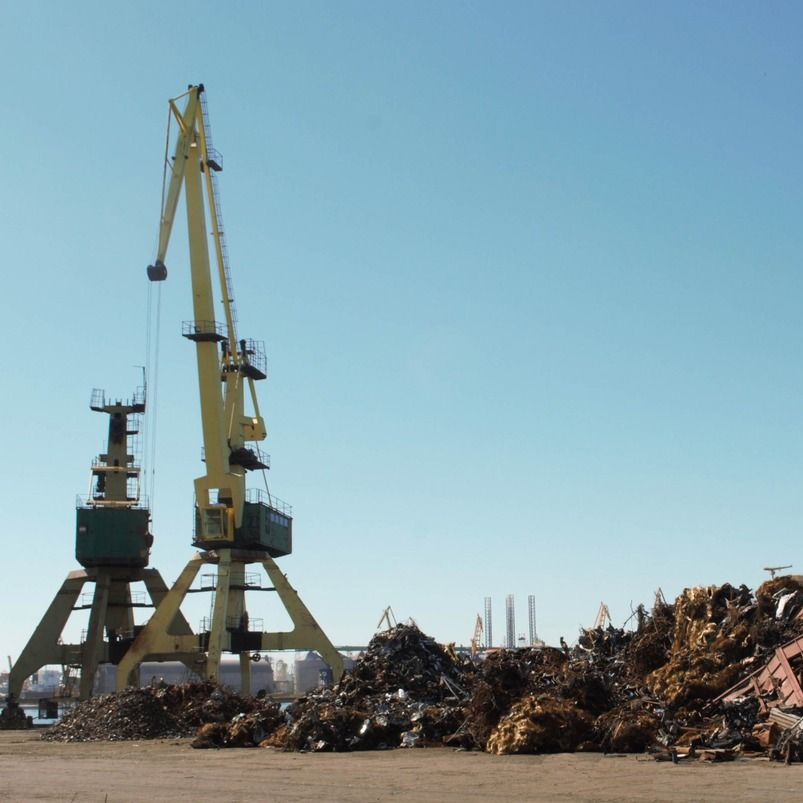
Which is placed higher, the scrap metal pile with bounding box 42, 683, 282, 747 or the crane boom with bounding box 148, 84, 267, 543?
the crane boom with bounding box 148, 84, 267, 543

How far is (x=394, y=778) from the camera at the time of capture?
60.6 ft

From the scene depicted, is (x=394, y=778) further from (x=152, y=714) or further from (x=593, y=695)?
(x=152, y=714)

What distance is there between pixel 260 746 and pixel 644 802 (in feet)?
46.5

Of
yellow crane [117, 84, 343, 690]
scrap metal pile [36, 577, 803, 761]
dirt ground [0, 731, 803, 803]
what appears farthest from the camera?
yellow crane [117, 84, 343, 690]

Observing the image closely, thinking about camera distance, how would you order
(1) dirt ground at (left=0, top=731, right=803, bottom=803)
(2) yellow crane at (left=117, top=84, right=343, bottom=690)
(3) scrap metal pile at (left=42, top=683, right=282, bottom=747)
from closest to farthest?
(1) dirt ground at (left=0, top=731, right=803, bottom=803) < (3) scrap metal pile at (left=42, top=683, right=282, bottom=747) < (2) yellow crane at (left=117, top=84, right=343, bottom=690)

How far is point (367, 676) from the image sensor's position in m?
28.9

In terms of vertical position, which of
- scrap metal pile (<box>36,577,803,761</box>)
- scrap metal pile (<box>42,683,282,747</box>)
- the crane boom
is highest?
the crane boom

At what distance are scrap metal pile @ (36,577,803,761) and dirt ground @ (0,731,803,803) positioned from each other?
34.1 inches

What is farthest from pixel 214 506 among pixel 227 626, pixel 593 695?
pixel 593 695

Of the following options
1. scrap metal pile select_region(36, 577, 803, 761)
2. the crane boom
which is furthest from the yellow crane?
scrap metal pile select_region(36, 577, 803, 761)

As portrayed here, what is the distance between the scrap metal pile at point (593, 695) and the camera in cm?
1991

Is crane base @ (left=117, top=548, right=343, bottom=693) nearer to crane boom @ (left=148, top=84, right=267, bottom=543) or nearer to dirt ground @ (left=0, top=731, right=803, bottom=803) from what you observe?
crane boom @ (left=148, top=84, right=267, bottom=543)

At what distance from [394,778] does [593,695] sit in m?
6.43

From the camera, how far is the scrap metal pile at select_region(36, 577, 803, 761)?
65.3 ft
